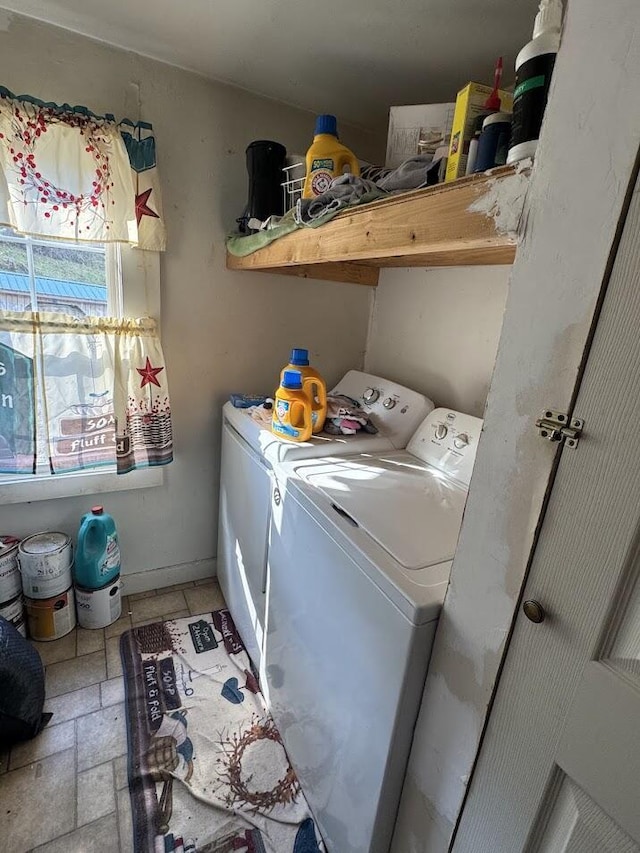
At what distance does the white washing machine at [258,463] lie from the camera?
141 centimetres

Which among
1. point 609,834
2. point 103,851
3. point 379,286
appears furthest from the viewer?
point 379,286

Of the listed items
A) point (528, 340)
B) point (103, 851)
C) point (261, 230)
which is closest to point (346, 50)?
point (261, 230)

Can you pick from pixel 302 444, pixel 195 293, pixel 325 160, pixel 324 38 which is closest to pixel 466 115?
pixel 325 160

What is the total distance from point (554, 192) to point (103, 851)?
5.91 feet

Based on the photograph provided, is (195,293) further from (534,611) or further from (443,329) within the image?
(534,611)

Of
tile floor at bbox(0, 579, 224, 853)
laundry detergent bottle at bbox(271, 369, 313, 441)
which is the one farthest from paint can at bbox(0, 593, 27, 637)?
laundry detergent bottle at bbox(271, 369, 313, 441)

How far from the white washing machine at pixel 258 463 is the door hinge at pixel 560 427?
861 millimetres

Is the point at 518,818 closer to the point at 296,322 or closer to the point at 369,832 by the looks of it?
the point at 369,832

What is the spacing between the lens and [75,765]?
1.32m

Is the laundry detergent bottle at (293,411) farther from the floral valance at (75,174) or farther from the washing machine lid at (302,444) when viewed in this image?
the floral valance at (75,174)

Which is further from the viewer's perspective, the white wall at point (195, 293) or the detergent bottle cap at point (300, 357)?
the detergent bottle cap at point (300, 357)

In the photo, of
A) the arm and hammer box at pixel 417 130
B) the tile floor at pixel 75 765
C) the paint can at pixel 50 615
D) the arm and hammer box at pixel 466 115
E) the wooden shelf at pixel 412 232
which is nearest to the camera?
the wooden shelf at pixel 412 232

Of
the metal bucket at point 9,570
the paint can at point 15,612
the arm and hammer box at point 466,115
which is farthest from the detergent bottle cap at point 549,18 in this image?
the paint can at point 15,612

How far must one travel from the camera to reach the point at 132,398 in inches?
66.1
